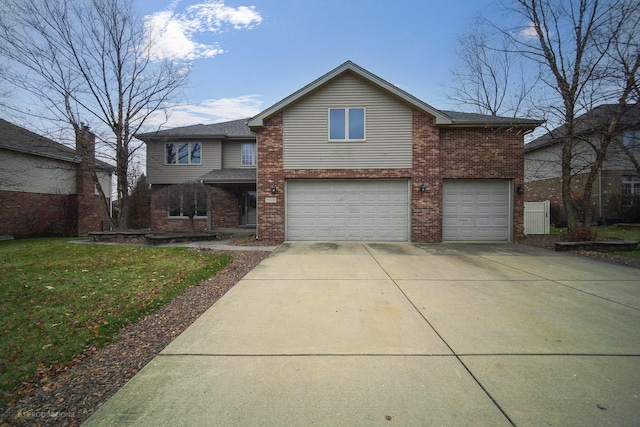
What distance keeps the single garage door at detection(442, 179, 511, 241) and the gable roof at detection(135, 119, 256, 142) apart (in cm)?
1068

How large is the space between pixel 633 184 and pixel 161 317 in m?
26.9

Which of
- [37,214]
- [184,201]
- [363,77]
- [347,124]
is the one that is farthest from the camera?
[37,214]

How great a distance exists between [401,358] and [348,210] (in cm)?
868

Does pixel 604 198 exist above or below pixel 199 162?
below

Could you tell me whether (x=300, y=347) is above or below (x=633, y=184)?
below

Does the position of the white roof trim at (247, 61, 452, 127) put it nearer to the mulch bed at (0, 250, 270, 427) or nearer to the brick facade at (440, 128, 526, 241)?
the brick facade at (440, 128, 526, 241)

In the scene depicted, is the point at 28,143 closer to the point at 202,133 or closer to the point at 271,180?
the point at 202,133

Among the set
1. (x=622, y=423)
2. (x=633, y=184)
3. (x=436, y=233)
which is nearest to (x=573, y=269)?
(x=436, y=233)

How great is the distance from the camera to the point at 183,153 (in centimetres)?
1770

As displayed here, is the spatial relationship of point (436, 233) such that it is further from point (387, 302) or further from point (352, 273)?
point (387, 302)

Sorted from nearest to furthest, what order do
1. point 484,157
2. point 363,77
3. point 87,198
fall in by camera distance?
point 363,77, point 484,157, point 87,198

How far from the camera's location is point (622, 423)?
2.14m

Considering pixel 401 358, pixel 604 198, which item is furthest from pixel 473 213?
pixel 604 198

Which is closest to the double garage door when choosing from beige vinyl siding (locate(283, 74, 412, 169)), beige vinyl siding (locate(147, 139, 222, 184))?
beige vinyl siding (locate(283, 74, 412, 169))
